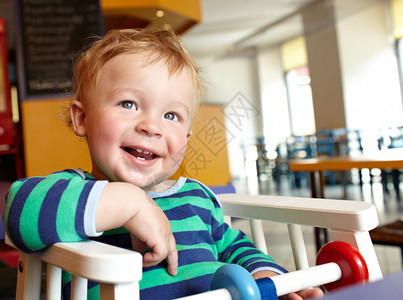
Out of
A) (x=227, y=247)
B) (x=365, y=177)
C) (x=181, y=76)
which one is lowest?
(x=365, y=177)

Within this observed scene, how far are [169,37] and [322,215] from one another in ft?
1.25

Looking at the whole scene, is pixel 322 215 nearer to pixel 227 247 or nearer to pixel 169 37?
pixel 227 247

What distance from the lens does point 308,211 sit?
23.8 inches

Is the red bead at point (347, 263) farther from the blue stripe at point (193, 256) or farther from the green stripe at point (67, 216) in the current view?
the green stripe at point (67, 216)

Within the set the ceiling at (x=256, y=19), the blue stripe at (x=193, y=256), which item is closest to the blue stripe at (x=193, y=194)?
the blue stripe at (x=193, y=256)

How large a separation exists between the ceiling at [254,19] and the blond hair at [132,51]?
5.98 meters

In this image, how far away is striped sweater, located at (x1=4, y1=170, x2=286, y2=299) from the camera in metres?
0.43

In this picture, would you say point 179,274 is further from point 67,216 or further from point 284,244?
point 284,244

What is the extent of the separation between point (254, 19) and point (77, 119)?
762 centimetres

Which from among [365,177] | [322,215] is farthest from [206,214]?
[365,177]

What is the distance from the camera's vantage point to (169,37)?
2.15 ft

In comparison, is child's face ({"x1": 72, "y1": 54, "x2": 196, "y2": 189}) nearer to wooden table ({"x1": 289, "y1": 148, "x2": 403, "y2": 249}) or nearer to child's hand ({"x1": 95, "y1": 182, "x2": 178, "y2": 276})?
child's hand ({"x1": 95, "y1": 182, "x2": 178, "y2": 276})

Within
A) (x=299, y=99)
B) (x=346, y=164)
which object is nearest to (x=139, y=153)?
(x=299, y=99)

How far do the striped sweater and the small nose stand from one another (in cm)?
11
